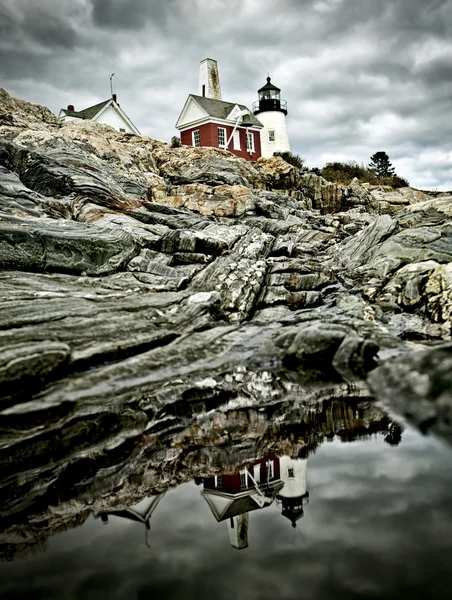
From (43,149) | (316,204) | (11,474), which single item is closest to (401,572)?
(11,474)

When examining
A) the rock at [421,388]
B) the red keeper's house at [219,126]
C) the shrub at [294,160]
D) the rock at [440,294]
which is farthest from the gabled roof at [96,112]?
the rock at [421,388]

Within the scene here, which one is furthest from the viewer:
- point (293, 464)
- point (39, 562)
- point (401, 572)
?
point (293, 464)

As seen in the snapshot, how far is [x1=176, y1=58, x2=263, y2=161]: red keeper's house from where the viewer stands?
186 feet

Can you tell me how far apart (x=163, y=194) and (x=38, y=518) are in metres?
28.7

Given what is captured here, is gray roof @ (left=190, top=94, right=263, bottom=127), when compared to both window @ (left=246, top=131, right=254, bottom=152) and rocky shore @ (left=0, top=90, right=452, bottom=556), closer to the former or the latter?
window @ (left=246, top=131, right=254, bottom=152)

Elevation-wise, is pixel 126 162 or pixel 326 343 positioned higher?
pixel 126 162

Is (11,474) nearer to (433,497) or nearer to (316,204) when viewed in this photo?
(433,497)

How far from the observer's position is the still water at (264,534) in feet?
12.3

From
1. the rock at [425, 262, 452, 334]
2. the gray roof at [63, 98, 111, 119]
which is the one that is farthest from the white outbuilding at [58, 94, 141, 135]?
the rock at [425, 262, 452, 334]

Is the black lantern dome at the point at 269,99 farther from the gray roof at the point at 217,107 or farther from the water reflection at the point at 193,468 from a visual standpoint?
the water reflection at the point at 193,468

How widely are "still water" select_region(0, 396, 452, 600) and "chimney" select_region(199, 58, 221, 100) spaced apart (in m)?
64.4

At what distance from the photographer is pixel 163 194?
3216cm

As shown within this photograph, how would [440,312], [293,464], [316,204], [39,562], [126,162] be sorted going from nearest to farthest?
[39,562] → [293,464] → [440,312] → [126,162] → [316,204]

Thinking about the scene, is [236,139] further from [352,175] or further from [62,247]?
[62,247]
